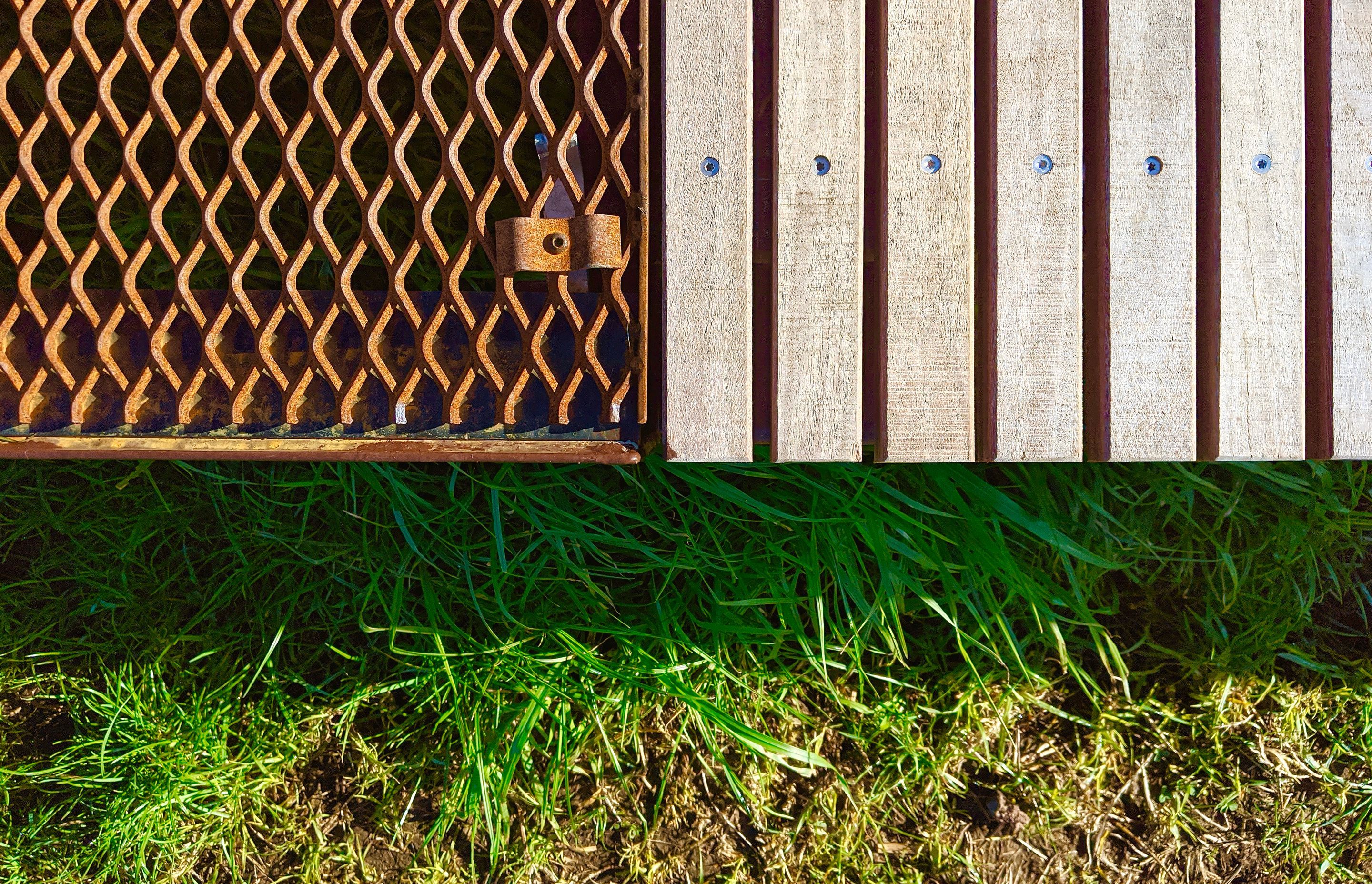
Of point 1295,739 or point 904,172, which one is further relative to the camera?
point 1295,739

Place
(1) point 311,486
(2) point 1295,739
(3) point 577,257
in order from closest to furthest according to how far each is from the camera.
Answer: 1. (3) point 577,257
2. (1) point 311,486
3. (2) point 1295,739

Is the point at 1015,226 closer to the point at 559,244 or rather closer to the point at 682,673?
the point at 559,244

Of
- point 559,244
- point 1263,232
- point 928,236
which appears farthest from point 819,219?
point 1263,232

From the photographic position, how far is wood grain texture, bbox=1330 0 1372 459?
143 centimetres

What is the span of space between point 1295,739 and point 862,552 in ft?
3.56

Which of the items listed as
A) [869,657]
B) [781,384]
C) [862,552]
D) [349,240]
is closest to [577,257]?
[781,384]

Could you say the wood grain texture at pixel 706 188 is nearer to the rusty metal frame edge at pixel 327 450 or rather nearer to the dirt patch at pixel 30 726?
the rusty metal frame edge at pixel 327 450

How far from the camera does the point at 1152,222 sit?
1.41m

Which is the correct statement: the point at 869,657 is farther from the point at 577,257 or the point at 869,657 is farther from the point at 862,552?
the point at 577,257

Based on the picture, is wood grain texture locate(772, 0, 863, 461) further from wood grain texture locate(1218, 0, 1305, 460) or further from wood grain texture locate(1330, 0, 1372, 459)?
wood grain texture locate(1330, 0, 1372, 459)

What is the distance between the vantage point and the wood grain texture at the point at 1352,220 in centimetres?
143

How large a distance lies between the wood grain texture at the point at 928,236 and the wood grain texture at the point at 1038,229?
0.06 m

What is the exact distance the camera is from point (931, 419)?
141cm

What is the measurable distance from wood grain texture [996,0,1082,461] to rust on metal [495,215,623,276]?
66 cm
